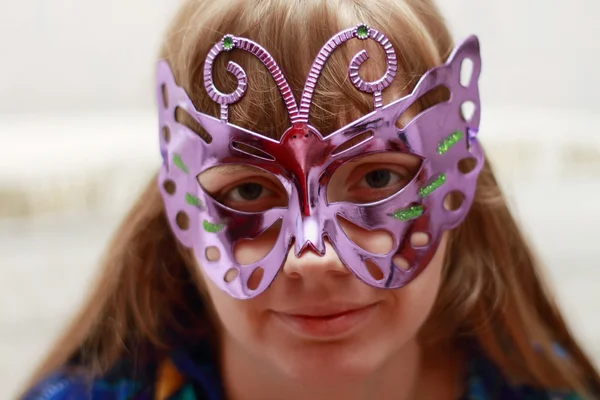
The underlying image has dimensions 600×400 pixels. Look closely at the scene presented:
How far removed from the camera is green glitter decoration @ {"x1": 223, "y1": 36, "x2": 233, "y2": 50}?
678 millimetres

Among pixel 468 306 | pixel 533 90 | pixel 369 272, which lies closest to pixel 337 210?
pixel 369 272

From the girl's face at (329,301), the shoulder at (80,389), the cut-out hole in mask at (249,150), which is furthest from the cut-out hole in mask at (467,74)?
the shoulder at (80,389)

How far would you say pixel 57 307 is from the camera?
119 cm

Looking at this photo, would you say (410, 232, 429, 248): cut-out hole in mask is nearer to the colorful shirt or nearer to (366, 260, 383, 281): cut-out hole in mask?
(366, 260, 383, 281): cut-out hole in mask

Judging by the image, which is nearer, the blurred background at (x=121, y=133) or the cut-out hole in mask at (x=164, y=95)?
the cut-out hole in mask at (x=164, y=95)

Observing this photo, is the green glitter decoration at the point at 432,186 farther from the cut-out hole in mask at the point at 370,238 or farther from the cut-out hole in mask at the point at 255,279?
the cut-out hole in mask at the point at 255,279

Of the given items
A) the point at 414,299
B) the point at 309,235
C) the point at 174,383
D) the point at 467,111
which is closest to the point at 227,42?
the point at 309,235

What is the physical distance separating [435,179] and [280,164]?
0.49 ft

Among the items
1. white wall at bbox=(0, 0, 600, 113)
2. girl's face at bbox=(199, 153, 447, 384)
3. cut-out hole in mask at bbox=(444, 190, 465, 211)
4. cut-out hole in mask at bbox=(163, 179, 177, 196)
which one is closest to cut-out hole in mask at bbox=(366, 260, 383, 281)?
girl's face at bbox=(199, 153, 447, 384)

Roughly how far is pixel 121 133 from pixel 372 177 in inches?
28.4

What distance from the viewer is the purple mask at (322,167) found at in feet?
2.13

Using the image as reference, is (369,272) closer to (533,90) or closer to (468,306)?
(468,306)

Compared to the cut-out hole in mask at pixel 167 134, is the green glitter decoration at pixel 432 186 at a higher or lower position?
lower

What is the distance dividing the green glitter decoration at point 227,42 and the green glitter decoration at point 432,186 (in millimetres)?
217
